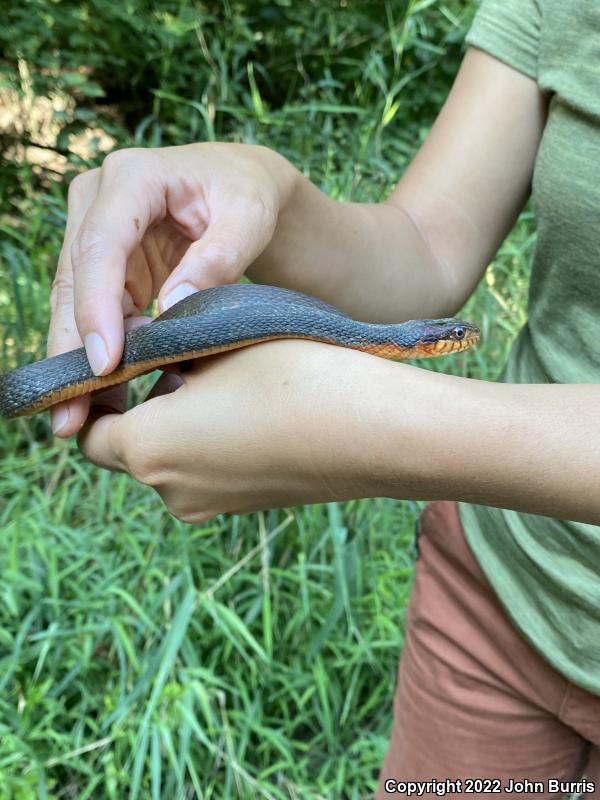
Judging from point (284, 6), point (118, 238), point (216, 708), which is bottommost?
point (216, 708)

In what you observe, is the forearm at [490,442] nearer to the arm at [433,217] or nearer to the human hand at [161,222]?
the human hand at [161,222]

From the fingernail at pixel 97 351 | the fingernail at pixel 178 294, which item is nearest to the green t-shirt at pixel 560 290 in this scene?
the fingernail at pixel 178 294

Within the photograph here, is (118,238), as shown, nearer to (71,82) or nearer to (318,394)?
(318,394)

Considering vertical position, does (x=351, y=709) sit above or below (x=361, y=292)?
below

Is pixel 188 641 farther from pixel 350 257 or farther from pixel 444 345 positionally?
pixel 350 257

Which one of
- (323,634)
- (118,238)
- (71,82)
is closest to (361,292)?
(118,238)

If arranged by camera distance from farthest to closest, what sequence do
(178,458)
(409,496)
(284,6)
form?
(284,6)
(178,458)
(409,496)

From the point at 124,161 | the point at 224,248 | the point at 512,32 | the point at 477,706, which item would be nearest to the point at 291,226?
the point at 224,248
